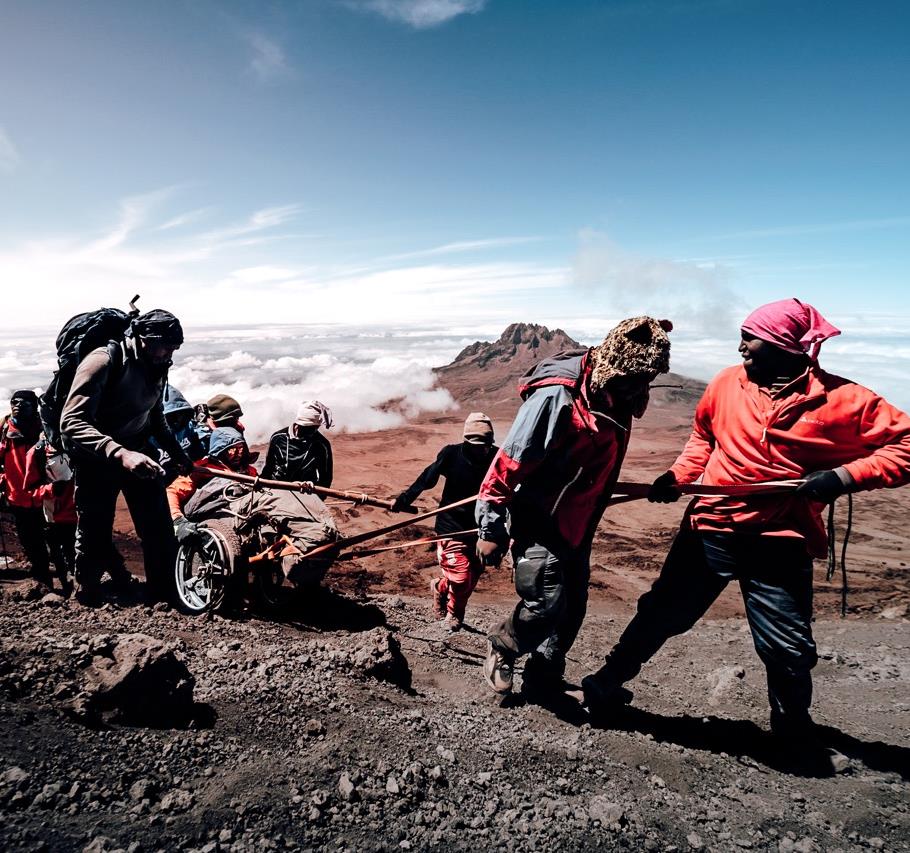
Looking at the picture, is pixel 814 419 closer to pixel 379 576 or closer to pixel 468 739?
pixel 468 739

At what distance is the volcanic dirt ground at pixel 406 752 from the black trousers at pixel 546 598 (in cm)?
39

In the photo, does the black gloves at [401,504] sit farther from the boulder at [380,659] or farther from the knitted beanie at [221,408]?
the knitted beanie at [221,408]

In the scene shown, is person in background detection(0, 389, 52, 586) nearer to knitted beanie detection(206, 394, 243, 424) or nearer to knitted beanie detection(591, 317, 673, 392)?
knitted beanie detection(206, 394, 243, 424)

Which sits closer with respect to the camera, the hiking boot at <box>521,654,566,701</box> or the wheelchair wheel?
the hiking boot at <box>521,654,566,701</box>

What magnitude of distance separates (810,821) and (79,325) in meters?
4.59

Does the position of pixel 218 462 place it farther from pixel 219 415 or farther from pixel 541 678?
pixel 541 678

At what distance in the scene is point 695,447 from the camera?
3.14 m

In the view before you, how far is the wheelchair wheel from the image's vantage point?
408cm

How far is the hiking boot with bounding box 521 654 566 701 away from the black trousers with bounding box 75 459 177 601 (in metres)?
2.71

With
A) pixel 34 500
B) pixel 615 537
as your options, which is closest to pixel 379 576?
pixel 34 500

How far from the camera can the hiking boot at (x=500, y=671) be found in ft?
10.7

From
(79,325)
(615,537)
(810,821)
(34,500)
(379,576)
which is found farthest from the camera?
(615,537)

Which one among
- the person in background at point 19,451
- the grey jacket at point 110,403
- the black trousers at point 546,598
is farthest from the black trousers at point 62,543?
the black trousers at point 546,598

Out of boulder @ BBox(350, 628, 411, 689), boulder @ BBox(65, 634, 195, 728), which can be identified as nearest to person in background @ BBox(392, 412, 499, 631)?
boulder @ BBox(350, 628, 411, 689)
